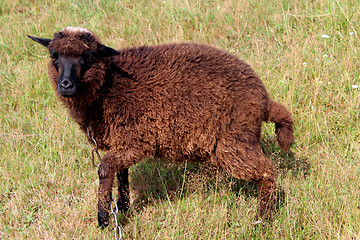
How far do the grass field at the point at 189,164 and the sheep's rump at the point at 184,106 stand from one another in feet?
1.52

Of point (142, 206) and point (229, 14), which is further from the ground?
point (229, 14)

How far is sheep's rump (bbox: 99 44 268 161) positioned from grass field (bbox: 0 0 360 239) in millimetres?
462

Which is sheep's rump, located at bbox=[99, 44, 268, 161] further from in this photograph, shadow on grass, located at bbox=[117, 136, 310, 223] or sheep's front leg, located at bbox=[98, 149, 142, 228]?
shadow on grass, located at bbox=[117, 136, 310, 223]

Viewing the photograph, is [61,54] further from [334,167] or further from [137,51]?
[334,167]

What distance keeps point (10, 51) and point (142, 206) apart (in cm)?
435

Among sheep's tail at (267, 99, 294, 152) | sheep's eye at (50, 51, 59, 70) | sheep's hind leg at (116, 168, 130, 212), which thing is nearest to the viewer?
sheep's eye at (50, 51, 59, 70)

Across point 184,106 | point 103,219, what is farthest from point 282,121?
point 103,219

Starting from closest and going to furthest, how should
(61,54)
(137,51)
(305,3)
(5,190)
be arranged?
1. (61,54)
2. (137,51)
3. (5,190)
4. (305,3)

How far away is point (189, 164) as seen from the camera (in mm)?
4953

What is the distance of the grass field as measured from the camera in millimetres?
A: 3801

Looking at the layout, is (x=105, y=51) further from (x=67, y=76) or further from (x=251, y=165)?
(x=251, y=165)

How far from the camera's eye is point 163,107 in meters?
3.88

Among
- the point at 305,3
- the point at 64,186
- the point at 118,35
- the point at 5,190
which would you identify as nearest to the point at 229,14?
the point at 305,3

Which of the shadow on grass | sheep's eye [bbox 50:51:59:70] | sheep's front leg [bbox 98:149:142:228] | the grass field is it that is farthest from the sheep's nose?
the shadow on grass
